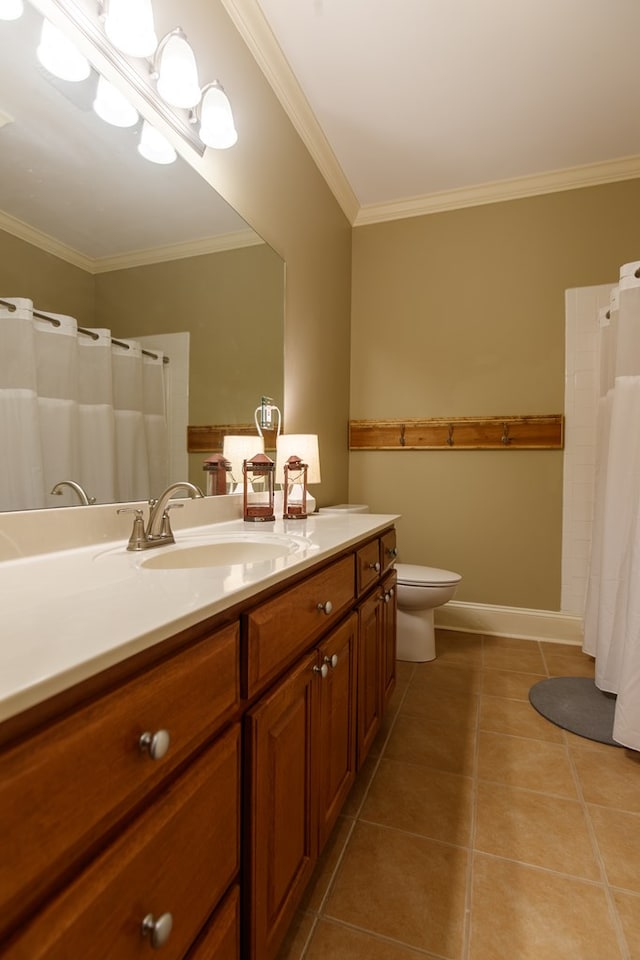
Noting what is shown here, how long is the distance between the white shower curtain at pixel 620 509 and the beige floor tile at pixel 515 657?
1.16ft

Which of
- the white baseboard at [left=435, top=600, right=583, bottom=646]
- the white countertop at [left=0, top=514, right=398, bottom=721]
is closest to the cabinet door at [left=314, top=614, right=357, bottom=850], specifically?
the white countertop at [left=0, top=514, right=398, bottom=721]

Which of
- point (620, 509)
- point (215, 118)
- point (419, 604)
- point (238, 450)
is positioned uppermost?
point (215, 118)

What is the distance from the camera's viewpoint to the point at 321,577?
3.41 ft

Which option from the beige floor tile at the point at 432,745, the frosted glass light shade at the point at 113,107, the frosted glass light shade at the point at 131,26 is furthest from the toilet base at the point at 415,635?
the frosted glass light shade at the point at 131,26

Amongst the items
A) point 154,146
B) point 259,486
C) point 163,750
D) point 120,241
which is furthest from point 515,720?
point 154,146

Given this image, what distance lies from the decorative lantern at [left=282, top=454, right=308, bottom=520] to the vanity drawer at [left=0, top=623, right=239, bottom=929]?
1.15 metres

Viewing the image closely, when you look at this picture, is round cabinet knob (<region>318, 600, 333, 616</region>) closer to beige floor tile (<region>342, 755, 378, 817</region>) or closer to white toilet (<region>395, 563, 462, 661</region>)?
beige floor tile (<region>342, 755, 378, 817</region>)

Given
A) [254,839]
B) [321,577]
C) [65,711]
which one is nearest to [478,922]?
[254,839]

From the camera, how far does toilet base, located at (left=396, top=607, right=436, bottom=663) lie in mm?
2396

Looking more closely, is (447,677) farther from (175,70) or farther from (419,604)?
(175,70)

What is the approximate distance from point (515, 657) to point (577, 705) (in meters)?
0.51

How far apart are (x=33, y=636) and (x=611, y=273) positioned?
311cm

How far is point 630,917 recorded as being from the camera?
104cm

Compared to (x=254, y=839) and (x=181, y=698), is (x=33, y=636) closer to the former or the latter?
(x=181, y=698)
